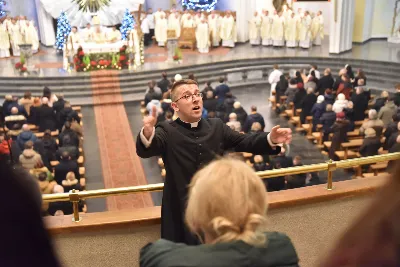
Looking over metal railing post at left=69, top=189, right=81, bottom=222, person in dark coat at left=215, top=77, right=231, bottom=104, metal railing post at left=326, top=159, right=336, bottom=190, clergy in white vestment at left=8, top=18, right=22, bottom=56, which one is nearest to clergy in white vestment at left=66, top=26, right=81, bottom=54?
clergy in white vestment at left=8, top=18, right=22, bottom=56

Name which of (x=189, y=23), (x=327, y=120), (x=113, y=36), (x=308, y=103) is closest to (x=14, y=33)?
(x=113, y=36)

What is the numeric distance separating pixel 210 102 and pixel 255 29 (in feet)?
28.4

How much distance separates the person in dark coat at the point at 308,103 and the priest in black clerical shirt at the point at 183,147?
841cm

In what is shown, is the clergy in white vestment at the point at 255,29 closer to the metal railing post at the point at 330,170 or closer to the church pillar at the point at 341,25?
the church pillar at the point at 341,25

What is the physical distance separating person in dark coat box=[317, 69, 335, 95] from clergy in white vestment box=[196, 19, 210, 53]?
6950 millimetres

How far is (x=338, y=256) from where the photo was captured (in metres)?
0.97

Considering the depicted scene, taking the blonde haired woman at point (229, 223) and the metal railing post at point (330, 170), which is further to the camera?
the metal railing post at point (330, 170)

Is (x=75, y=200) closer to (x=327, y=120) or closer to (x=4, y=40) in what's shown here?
(x=327, y=120)

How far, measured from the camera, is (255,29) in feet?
63.2

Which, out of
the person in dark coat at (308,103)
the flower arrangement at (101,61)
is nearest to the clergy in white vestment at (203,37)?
the flower arrangement at (101,61)

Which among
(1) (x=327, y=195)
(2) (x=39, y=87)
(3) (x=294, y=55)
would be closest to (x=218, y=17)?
(3) (x=294, y=55)

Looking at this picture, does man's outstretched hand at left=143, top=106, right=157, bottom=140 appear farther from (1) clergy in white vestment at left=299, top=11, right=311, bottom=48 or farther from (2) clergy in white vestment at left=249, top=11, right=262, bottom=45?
(2) clergy in white vestment at left=249, top=11, right=262, bottom=45

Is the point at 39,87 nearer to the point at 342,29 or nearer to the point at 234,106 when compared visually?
the point at 234,106

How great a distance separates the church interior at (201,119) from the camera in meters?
2.86
